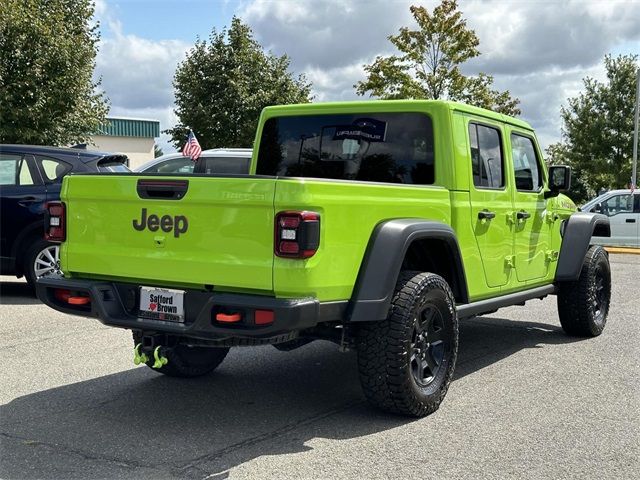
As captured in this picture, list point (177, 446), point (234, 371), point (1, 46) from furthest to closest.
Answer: point (1, 46) < point (234, 371) < point (177, 446)

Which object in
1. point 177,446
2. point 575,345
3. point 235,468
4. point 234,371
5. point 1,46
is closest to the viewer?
point 235,468

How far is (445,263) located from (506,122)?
64.1 inches

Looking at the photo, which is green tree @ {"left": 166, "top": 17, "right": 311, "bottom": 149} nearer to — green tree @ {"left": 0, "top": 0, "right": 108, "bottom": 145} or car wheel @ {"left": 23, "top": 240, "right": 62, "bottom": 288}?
green tree @ {"left": 0, "top": 0, "right": 108, "bottom": 145}

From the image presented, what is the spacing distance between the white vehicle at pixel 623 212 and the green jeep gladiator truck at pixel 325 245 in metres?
13.0

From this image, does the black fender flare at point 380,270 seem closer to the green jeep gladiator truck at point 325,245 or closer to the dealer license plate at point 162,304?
the green jeep gladiator truck at point 325,245

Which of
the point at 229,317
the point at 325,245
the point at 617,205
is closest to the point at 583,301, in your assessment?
the point at 325,245

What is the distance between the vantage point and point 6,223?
8.48 metres

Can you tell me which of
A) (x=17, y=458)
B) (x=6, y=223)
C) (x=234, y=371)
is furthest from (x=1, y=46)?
(x=17, y=458)

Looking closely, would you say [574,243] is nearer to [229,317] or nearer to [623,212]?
[229,317]

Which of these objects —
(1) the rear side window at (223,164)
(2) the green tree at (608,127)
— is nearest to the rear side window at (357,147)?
(1) the rear side window at (223,164)

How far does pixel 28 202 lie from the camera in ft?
28.0

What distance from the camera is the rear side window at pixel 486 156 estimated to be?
5368 mm

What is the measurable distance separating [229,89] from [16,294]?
66.3 ft

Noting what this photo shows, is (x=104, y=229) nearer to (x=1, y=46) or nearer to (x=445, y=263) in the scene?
(x=445, y=263)
